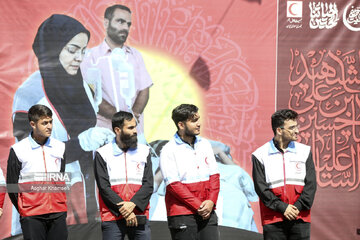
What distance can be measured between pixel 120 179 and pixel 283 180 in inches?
39.5

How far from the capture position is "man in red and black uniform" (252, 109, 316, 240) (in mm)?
3090

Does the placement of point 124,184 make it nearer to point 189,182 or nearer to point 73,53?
point 189,182

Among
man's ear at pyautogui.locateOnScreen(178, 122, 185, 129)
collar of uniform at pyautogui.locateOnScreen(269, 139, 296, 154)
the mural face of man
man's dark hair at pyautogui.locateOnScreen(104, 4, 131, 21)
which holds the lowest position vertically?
collar of uniform at pyautogui.locateOnScreen(269, 139, 296, 154)

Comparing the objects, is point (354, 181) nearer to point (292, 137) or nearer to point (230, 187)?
point (230, 187)

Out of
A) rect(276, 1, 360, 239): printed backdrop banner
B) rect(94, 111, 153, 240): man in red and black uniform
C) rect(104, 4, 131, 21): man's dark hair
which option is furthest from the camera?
rect(276, 1, 360, 239): printed backdrop banner

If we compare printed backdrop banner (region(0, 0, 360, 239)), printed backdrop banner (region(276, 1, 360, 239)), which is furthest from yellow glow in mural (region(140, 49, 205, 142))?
printed backdrop banner (region(276, 1, 360, 239))

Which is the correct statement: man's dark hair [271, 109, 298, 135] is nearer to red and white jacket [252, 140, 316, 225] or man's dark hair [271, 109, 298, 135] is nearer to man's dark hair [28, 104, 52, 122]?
red and white jacket [252, 140, 316, 225]

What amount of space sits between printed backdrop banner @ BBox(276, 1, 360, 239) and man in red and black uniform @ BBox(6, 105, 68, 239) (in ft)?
7.41

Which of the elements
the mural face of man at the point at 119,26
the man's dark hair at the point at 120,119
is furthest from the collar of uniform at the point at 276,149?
the mural face of man at the point at 119,26

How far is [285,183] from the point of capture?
315 centimetres

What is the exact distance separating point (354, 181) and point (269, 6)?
1762 millimetres

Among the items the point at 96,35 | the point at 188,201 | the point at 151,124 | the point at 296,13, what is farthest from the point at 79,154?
the point at 296,13

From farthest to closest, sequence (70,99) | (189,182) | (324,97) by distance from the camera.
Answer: (324,97) → (70,99) → (189,182)

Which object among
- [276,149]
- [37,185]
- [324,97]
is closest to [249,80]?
[324,97]
